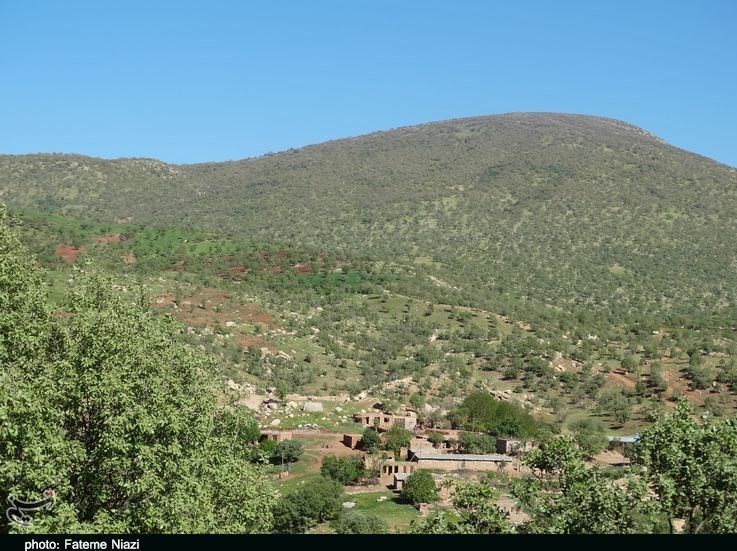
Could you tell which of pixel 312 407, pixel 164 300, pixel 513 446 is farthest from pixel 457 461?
pixel 164 300

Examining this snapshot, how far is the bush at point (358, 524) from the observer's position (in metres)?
28.7

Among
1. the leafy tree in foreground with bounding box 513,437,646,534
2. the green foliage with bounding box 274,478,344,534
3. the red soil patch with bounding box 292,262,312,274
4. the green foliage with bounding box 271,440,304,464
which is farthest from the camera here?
the red soil patch with bounding box 292,262,312,274

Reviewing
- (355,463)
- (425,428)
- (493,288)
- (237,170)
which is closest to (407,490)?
(355,463)

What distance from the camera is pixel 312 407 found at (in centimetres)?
4841

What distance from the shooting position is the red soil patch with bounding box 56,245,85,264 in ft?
238

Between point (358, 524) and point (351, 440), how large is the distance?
14152 millimetres

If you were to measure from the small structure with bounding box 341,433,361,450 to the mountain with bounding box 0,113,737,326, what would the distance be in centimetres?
3560

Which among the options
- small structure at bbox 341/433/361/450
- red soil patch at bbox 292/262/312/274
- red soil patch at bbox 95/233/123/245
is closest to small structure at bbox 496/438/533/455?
small structure at bbox 341/433/361/450

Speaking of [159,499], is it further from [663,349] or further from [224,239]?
[224,239]

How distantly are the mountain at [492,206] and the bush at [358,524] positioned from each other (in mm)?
47221

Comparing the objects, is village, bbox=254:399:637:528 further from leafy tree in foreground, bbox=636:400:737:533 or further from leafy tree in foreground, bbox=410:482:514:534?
leafy tree in foreground, bbox=636:400:737:533

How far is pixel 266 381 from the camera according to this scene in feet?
172

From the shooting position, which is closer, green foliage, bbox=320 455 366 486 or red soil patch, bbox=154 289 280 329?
green foliage, bbox=320 455 366 486

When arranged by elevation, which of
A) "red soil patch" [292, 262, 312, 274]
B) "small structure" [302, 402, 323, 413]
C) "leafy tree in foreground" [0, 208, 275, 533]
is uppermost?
"red soil patch" [292, 262, 312, 274]
